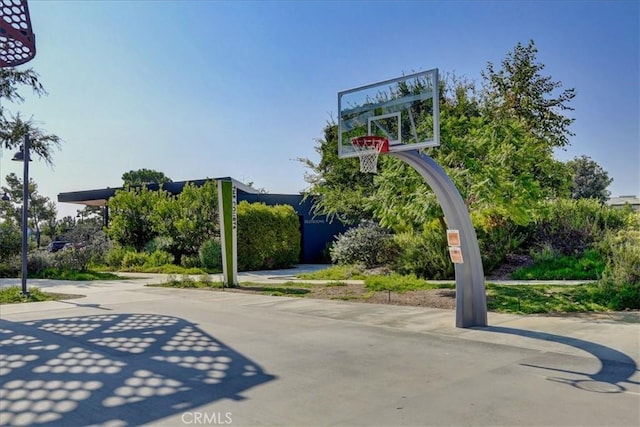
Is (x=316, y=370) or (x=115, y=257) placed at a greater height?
(x=115, y=257)

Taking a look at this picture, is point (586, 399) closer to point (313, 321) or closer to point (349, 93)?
point (313, 321)

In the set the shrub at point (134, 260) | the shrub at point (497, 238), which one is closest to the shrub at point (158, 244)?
the shrub at point (134, 260)

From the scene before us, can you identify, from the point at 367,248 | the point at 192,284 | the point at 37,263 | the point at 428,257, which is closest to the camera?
the point at 192,284

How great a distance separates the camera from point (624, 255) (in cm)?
1036

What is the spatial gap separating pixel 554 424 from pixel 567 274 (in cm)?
1075

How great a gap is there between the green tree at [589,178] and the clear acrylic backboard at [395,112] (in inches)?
1791

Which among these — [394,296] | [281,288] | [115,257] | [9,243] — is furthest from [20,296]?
[115,257]

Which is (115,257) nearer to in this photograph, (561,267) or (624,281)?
(561,267)

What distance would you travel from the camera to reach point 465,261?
8008 mm

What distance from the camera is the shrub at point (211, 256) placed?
20.0 metres

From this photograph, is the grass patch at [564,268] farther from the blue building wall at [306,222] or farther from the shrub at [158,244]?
the shrub at [158,244]

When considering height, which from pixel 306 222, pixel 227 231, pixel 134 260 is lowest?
pixel 134 260

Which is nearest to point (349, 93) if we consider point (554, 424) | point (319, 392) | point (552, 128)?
point (319, 392)

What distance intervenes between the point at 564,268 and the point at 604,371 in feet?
31.4
